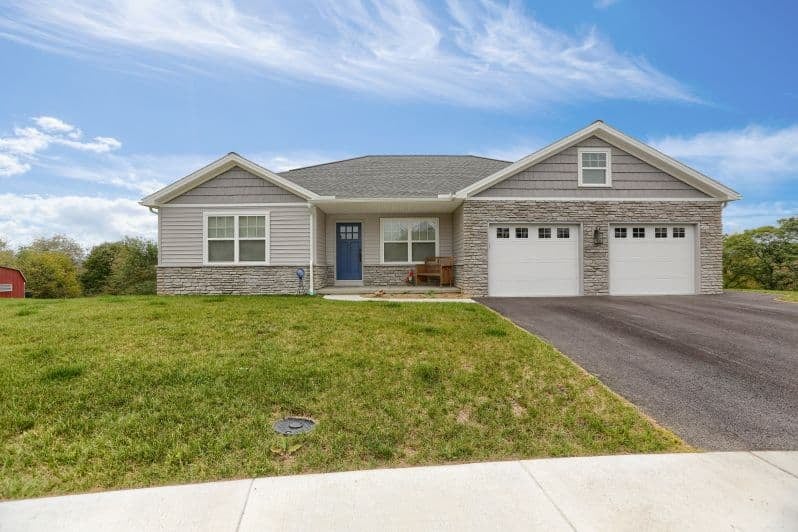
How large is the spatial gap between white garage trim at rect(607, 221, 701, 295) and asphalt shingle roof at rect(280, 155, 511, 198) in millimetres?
5263

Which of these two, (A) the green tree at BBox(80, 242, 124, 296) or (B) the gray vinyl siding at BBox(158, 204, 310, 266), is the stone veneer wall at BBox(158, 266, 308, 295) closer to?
(B) the gray vinyl siding at BBox(158, 204, 310, 266)

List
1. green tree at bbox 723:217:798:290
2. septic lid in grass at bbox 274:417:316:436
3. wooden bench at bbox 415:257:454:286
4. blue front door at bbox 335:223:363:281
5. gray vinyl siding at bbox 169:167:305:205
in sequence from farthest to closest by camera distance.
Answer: green tree at bbox 723:217:798:290, blue front door at bbox 335:223:363:281, wooden bench at bbox 415:257:454:286, gray vinyl siding at bbox 169:167:305:205, septic lid in grass at bbox 274:417:316:436

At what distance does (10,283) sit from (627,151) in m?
33.9

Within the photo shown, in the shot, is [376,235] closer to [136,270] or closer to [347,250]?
[347,250]

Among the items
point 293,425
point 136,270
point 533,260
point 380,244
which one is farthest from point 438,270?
point 136,270

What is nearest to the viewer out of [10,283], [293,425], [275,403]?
[293,425]

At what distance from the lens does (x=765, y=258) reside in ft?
84.2

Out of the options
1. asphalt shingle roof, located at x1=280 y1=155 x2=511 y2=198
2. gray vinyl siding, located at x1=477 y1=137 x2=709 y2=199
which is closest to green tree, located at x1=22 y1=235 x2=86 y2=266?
asphalt shingle roof, located at x1=280 y1=155 x2=511 y2=198

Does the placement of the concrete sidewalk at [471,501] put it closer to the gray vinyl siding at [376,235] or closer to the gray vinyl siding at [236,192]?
the gray vinyl siding at [236,192]

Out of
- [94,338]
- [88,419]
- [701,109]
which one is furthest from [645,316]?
[701,109]

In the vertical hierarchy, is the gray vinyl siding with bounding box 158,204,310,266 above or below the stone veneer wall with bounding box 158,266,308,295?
above

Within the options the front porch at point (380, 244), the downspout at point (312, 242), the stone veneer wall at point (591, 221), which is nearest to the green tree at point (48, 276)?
the front porch at point (380, 244)

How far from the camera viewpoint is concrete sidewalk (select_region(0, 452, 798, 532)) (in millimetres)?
2230

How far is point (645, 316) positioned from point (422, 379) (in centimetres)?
629
